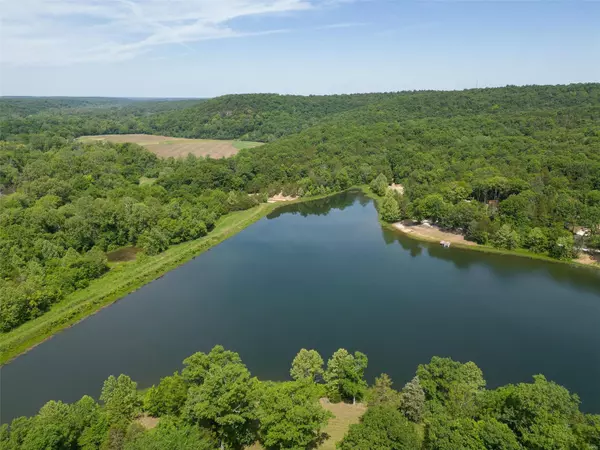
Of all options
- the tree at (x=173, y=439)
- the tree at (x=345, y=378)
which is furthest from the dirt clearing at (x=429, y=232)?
the tree at (x=173, y=439)

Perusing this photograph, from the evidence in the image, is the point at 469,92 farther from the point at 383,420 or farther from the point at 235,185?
the point at 383,420

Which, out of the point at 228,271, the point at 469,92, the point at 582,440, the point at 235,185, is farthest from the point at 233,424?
the point at 469,92

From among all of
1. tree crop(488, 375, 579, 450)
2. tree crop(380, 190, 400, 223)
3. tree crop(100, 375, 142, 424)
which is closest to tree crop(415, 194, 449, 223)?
tree crop(380, 190, 400, 223)

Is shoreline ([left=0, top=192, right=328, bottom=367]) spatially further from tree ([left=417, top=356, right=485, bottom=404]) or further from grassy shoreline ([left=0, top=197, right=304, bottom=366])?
tree ([left=417, top=356, right=485, bottom=404])

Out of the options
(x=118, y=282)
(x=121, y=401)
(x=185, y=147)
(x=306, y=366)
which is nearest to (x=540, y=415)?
(x=306, y=366)

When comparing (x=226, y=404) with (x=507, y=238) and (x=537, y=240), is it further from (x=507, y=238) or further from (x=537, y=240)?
(x=537, y=240)

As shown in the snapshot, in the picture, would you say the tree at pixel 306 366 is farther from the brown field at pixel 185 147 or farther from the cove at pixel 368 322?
the brown field at pixel 185 147
